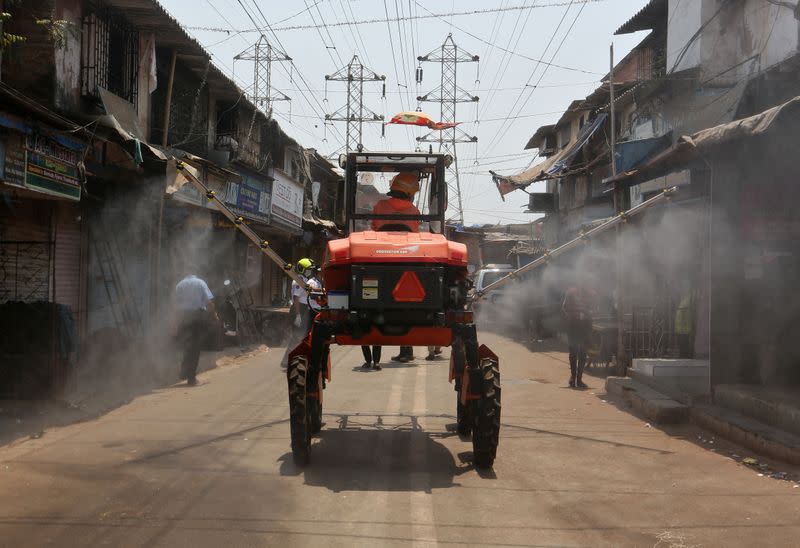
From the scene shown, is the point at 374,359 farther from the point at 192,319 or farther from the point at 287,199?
the point at 287,199

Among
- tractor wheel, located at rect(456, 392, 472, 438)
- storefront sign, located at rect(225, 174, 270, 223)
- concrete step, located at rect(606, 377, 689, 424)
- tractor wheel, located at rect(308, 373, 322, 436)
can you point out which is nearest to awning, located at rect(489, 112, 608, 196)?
storefront sign, located at rect(225, 174, 270, 223)

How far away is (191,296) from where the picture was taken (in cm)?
1212

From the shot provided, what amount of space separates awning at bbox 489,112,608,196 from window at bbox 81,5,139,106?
1518 cm

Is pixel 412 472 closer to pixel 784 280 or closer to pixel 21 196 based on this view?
pixel 784 280

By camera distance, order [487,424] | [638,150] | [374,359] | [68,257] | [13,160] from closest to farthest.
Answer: [487,424] → [13,160] → [68,257] → [374,359] → [638,150]

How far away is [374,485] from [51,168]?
6.24m

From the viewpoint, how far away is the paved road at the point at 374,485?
198 inches

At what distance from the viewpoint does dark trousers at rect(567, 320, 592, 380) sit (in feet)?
41.4

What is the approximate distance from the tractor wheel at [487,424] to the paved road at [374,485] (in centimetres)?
18

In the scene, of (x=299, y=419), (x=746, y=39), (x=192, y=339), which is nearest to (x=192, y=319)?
(x=192, y=339)

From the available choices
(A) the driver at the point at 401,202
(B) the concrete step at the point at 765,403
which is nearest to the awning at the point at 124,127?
(A) the driver at the point at 401,202

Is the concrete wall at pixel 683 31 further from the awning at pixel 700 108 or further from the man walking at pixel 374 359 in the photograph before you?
the man walking at pixel 374 359

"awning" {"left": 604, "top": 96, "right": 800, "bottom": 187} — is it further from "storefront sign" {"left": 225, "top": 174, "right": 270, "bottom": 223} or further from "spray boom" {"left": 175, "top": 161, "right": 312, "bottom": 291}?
"storefront sign" {"left": 225, "top": 174, "right": 270, "bottom": 223}

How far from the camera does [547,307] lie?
877 inches
